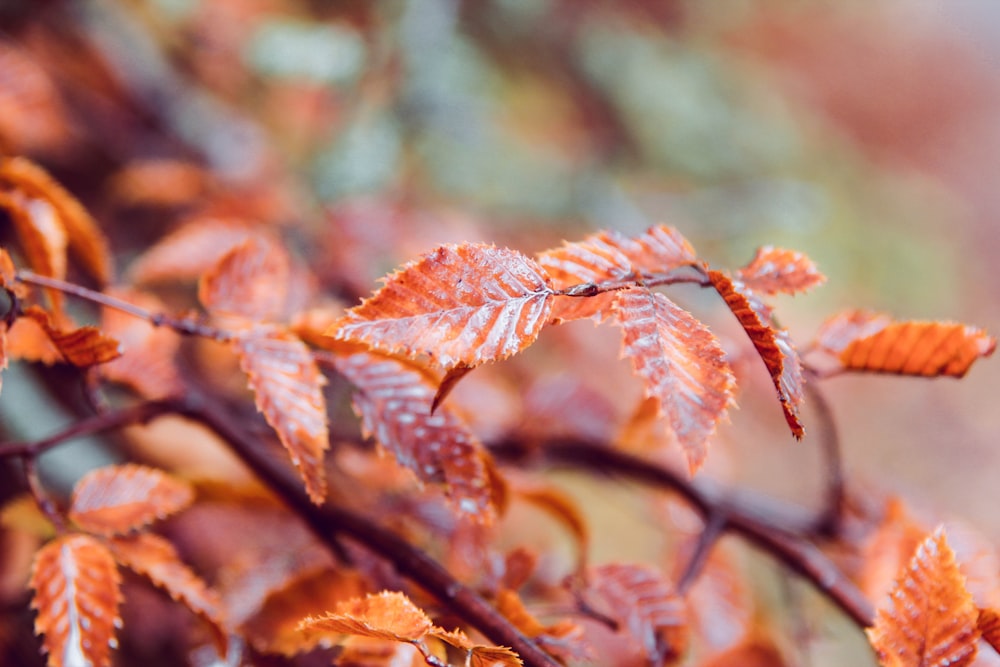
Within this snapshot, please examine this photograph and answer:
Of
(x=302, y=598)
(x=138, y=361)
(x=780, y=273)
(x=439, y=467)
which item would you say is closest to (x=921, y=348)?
(x=780, y=273)

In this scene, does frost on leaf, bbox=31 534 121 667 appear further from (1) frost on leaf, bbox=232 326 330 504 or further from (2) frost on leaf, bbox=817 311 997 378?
(2) frost on leaf, bbox=817 311 997 378

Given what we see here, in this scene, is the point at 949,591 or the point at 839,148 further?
the point at 839,148

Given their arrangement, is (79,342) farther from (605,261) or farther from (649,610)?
(649,610)

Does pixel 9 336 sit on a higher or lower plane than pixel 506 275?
lower

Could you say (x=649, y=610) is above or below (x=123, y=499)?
above

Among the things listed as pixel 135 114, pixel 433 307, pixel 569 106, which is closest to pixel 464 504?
pixel 433 307

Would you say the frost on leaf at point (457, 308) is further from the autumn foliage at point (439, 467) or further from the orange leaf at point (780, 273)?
the orange leaf at point (780, 273)

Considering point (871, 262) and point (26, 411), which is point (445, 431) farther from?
point (871, 262)
